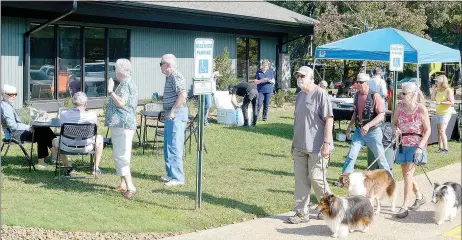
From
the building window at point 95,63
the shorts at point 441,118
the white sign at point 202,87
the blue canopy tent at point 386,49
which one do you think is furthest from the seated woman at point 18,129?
the building window at point 95,63

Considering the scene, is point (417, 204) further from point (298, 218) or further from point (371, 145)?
point (298, 218)

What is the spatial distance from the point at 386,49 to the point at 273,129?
12.4 ft

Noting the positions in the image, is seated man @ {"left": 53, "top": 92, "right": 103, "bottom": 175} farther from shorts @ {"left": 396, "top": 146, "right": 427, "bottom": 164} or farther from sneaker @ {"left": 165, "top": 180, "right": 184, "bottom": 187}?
shorts @ {"left": 396, "top": 146, "right": 427, "bottom": 164}

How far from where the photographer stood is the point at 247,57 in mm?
25594

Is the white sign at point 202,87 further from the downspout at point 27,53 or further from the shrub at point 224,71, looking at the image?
the shrub at point 224,71

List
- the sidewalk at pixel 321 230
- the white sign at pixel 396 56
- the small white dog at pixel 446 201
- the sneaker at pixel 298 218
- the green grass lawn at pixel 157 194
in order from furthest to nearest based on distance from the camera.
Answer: the white sign at pixel 396 56, the sneaker at pixel 298 218, the green grass lawn at pixel 157 194, the small white dog at pixel 446 201, the sidewalk at pixel 321 230

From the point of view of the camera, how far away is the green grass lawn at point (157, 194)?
24.3 feet

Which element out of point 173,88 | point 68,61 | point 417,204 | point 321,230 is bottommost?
point 321,230

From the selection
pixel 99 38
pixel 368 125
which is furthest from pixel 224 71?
pixel 368 125

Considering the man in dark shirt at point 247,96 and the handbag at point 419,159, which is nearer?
the handbag at point 419,159

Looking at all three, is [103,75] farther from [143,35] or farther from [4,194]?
[4,194]

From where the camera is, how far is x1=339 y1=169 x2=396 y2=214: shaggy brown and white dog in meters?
7.72

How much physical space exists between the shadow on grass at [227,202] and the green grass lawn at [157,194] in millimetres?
12

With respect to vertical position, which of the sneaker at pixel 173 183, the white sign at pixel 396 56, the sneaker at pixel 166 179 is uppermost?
the white sign at pixel 396 56
